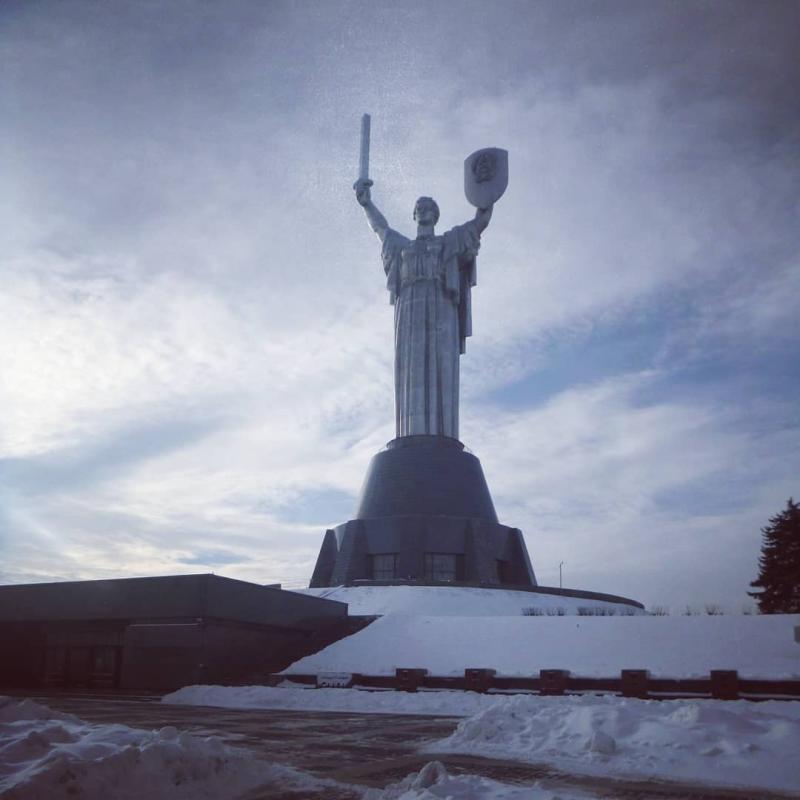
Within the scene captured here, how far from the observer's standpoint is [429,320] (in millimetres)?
42812

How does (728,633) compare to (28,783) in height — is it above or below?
above

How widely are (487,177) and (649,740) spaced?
127 ft

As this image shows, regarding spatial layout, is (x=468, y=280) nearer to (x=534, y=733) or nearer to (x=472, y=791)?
(x=534, y=733)

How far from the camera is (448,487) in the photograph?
128 feet

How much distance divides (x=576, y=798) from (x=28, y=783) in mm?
4572

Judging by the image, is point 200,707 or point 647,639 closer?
point 200,707

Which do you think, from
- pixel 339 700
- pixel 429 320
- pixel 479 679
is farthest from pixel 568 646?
pixel 429 320

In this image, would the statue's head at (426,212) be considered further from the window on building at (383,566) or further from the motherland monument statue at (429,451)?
the window on building at (383,566)

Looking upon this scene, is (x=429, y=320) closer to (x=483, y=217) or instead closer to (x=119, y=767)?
(x=483, y=217)

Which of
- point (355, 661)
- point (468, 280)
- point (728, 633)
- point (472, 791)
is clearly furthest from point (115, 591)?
point (468, 280)

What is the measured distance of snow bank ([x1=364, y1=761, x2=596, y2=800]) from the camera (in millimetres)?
6344

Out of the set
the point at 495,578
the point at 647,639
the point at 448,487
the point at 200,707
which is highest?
the point at 448,487

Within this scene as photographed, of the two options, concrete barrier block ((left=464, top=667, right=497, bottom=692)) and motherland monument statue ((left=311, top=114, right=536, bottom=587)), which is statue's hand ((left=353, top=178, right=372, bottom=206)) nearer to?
motherland monument statue ((left=311, top=114, right=536, bottom=587))

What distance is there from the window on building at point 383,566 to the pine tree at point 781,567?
80.7 ft
